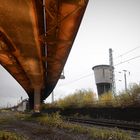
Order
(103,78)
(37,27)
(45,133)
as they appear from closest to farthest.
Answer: (45,133), (37,27), (103,78)

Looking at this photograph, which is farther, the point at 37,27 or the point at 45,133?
the point at 37,27

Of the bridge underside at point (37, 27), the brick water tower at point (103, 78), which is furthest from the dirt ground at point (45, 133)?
the brick water tower at point (103, 78)

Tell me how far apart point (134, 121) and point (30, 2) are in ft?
46.4

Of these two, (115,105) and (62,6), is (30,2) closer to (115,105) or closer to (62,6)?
(62,6)

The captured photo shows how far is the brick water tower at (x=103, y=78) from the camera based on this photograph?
41281 millimetres

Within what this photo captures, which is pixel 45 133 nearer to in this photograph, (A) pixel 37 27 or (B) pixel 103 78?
(A) pixel 37 27

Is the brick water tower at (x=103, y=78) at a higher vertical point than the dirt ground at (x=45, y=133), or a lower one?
higher

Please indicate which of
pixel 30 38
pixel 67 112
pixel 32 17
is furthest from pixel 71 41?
pixel 67 112

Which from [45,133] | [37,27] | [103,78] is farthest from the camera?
[103,78]

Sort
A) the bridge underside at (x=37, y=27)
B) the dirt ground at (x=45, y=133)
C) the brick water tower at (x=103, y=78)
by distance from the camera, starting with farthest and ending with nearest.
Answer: the brick water tower at (x=103, y=78) → the bridge underside at (x=37, y=27) → the dirt ground at (x=45, y=133)

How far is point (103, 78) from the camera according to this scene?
138ft

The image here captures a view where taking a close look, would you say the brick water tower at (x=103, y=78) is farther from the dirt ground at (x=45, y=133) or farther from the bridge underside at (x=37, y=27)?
the dirt ground at (x=45, y=133)

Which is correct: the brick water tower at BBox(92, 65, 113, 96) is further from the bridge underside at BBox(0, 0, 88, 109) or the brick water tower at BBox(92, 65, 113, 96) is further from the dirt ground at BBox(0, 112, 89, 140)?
the dirt ground at BBox(0, 112, 89, 140)

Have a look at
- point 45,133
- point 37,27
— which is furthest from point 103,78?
point 45,133
